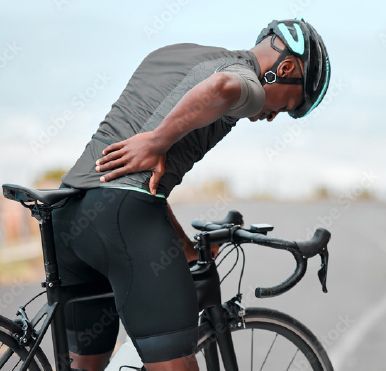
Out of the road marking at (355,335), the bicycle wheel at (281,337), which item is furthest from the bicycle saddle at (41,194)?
the road marking at (355,335)

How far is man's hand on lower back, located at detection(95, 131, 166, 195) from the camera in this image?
3283 millimetres

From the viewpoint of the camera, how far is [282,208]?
24.7m

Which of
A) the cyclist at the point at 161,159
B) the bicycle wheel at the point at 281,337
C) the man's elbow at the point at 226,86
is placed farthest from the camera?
the bicycle wheel at the point at 281,337

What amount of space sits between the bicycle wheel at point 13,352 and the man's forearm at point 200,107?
1.06m

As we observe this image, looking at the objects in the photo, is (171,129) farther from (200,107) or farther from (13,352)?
(13,352)

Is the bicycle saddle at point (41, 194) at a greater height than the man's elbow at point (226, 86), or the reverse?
the man's elbow at point (226, 86)

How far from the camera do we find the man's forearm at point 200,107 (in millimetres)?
3158

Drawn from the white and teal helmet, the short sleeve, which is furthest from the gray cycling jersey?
the white and teal helmet

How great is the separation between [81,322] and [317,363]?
1.16 metres

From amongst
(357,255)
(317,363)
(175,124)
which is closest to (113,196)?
(175,124)

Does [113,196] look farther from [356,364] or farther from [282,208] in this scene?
[282,208]

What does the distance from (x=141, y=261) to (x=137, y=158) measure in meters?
0.37

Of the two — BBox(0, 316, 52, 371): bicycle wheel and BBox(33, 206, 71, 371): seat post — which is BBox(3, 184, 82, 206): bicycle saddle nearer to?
BBox(33, 206, 71, 371): seat post

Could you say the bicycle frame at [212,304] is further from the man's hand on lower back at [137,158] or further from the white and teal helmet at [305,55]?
the white and teal helmet at [305,55]
